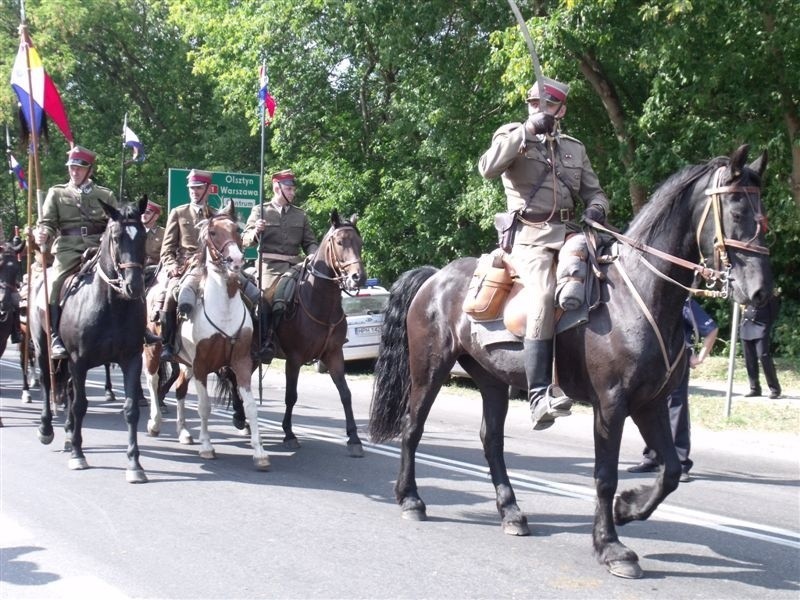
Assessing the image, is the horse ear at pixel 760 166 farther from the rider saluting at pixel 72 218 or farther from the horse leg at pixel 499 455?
the rider saluting at pixel 72 218

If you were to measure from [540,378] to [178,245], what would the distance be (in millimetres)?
5976

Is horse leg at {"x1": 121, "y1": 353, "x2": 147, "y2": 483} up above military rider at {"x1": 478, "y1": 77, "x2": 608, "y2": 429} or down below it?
below

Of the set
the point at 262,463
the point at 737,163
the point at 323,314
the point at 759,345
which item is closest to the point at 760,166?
the point at 737,163

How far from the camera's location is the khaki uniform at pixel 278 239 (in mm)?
10945

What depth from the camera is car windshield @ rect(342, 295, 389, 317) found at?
61.3 ft

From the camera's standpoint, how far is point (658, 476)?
5.87 metres

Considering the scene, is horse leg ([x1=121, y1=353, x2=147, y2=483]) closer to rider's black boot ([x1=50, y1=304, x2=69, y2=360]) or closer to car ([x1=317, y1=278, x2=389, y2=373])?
rider's black boot ([x1=50, y1=304, x2=69, y2=360])

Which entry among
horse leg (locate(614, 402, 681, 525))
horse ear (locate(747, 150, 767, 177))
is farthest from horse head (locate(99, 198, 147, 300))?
horse ear (locate(747, 150, 767, 177))

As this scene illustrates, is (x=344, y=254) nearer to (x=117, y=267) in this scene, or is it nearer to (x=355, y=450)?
(x=355, y=450)

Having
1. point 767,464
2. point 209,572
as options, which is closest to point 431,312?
point 209,572

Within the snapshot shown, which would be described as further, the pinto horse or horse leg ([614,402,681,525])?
the pinto horse

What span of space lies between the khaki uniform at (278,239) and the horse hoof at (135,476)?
3206 mm

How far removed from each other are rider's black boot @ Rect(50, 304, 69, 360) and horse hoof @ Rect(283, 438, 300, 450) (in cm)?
251

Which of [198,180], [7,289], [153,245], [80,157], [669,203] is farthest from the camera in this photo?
[153,245]
